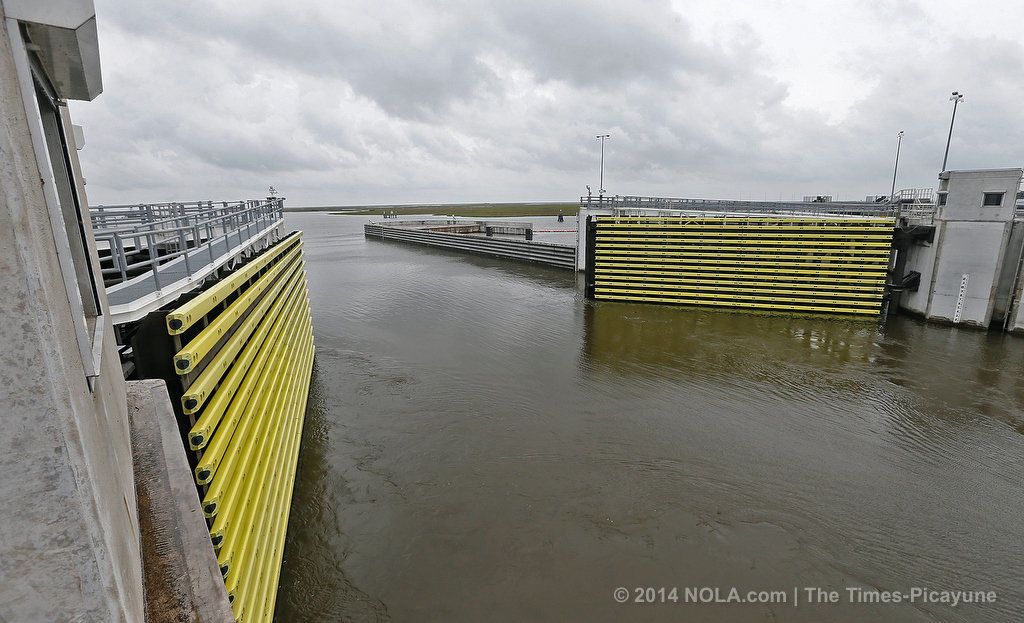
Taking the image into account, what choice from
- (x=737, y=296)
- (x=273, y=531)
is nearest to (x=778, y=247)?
(x=737, y=296)

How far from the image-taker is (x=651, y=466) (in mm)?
7016

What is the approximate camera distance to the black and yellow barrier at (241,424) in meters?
3.49

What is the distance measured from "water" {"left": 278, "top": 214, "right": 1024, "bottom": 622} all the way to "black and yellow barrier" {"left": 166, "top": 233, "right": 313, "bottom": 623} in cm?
76

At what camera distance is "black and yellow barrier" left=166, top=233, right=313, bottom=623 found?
3.49 metres

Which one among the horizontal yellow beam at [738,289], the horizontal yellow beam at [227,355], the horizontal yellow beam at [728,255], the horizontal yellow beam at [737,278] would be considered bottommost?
the horizontal yellow beam at [738,289]

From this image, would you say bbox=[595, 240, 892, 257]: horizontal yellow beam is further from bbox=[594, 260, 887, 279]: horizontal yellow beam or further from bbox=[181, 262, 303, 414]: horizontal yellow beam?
bbox=[181, 262, 303, 414]: horizontal yellow beam

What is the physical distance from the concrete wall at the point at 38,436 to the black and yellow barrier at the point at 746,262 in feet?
55.2

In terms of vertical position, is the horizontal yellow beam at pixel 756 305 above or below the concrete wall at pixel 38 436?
below

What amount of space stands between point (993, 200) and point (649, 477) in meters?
14.7

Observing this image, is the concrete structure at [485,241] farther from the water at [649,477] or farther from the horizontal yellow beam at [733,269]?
the water at [649,477]

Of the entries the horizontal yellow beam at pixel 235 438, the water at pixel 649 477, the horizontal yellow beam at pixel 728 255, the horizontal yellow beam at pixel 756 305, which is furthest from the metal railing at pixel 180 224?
the horizontal yellow beam at pixel 756 305

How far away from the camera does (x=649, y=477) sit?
266 inches

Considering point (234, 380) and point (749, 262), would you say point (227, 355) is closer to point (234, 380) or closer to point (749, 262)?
point (234, 380)

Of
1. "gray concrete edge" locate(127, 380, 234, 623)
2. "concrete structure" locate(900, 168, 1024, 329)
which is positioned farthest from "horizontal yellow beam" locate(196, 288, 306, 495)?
"concrete structure" locate(900, 168, 1024, 329)
